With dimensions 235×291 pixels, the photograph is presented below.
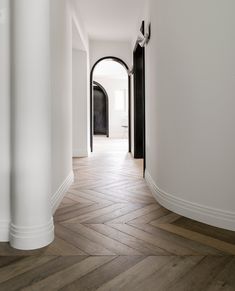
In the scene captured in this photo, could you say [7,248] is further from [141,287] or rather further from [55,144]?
[55,144]

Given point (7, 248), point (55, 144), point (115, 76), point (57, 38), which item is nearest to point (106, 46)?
point (57, 38)

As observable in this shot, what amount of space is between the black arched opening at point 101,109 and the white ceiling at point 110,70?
2.32 feet

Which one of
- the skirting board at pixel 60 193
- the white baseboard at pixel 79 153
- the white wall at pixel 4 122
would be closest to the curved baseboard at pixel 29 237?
the white wall at pixel 4 122

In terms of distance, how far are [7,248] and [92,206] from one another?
94 centimetres

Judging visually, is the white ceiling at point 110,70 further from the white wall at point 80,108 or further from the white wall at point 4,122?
the white wall at point 4,122

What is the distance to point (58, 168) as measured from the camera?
8.42 feet

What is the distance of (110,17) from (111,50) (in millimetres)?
1418

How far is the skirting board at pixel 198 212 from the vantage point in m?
1.89

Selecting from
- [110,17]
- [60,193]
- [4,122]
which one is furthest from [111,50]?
Answer: [4,122]

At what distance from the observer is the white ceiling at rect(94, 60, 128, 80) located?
10097 millimetres

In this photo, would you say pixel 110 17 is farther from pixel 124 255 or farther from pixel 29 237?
pixel 124 255

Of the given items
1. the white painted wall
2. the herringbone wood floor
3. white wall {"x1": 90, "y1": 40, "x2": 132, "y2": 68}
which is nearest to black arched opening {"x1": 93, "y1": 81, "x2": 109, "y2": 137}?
the white painted wall

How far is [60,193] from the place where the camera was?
2605 millimetres

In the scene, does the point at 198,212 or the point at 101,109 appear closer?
Result: the point at 198,212
